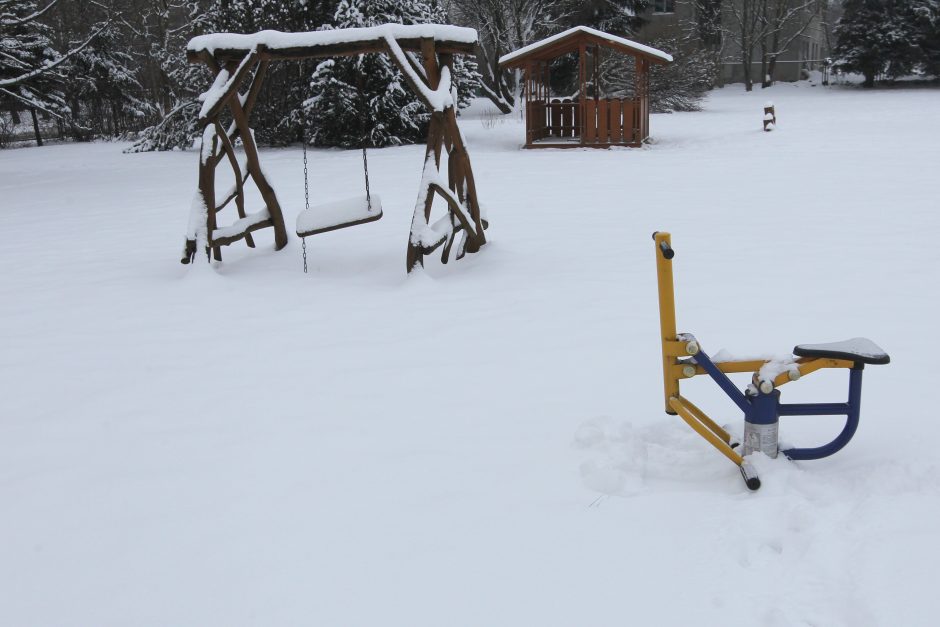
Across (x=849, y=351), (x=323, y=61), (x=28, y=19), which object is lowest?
(x=849, y=351)

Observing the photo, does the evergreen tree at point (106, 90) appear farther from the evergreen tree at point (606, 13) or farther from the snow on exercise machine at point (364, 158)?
the snow on exercise machine at point (364, 158)

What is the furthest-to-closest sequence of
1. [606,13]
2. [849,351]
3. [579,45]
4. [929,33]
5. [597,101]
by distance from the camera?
1. [929,33]
2. [606,13]
3. [597,101]
4. [579,45]
5. [849,351]

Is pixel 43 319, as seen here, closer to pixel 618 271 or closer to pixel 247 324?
pixel 247 324

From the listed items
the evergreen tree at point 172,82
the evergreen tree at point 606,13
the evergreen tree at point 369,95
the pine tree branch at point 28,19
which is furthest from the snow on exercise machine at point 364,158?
the evergreen tree at point 606,13

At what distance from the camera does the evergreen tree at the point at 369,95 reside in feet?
62.0

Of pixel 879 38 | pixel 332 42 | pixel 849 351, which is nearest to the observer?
pixel 849 351

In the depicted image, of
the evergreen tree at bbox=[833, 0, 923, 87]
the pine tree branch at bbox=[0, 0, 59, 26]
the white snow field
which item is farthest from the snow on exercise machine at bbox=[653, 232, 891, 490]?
the evergreen tree at bbox=[833, 0, 923, 87]

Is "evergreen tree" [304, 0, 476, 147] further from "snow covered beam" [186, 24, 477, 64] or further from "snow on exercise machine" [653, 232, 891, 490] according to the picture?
"snow on exercise machine" [653, 232, 891, 490]

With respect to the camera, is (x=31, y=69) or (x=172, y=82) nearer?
(x=31, y=69)

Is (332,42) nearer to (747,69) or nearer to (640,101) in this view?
(640,101)

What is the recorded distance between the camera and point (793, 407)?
3059 millimetres

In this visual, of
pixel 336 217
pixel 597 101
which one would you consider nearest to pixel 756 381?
pixel 336 217

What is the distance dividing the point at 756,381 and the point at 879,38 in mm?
36071

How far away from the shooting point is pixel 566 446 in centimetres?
350
